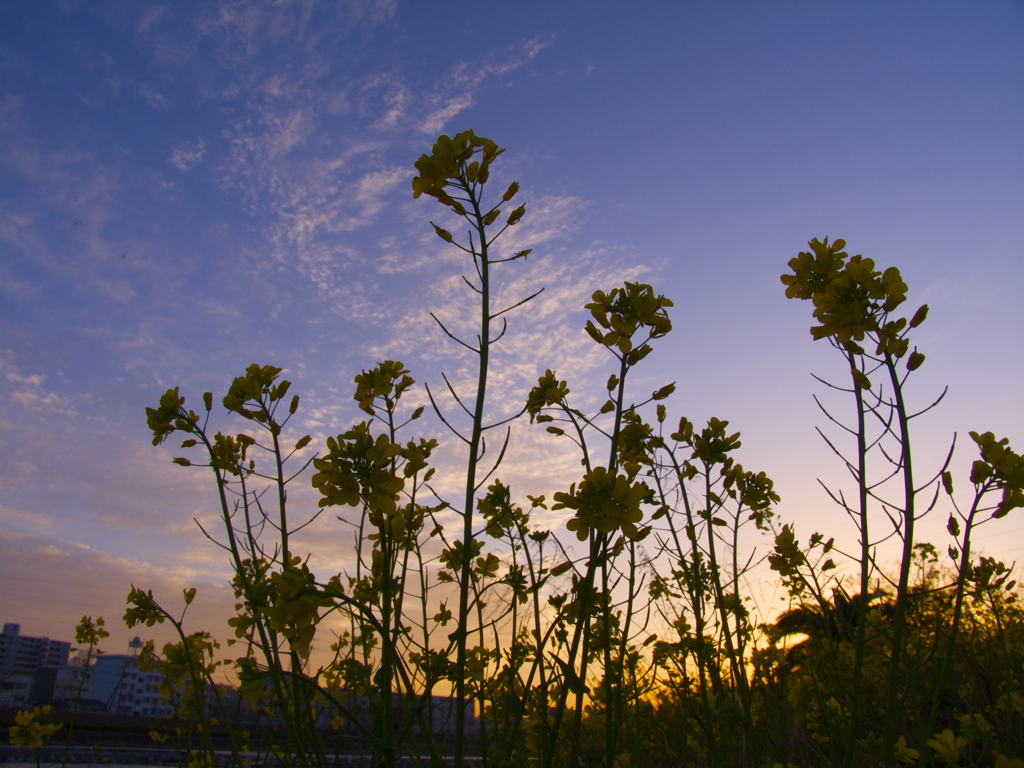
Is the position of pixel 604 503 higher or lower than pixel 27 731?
higher

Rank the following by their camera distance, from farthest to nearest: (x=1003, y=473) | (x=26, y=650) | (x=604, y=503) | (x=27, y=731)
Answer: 1. (x=26, y=650)
2. (x=27, y=731)
3. (x=1003, y=473)
4. (x=604, y=503)

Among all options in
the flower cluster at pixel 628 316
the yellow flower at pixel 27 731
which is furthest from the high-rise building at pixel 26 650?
the flower cluster at pixel 628 316

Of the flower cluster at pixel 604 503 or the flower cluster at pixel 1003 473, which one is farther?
the flower cluster at pixel 1003 473

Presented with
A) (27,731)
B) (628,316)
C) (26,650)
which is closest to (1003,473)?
(628,316)

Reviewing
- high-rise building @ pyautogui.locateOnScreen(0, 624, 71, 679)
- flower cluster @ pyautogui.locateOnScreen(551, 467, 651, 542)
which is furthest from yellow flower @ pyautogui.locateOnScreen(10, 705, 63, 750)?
high-rise building @ pyautogui.locateOnScreen(0, 624, 71, 679)

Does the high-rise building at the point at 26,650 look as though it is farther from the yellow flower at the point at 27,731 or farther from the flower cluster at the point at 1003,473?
the flower cluster at the point at 1003,473

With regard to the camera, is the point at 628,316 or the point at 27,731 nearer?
the point at 628,316

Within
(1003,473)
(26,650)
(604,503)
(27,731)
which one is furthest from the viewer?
(26,650)

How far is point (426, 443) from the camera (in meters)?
2.70

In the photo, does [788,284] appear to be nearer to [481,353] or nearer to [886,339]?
[886,339]

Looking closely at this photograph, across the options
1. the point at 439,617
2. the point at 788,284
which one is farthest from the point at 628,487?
the point at 439,617

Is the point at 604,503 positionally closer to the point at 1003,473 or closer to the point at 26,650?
the point at 1003,473

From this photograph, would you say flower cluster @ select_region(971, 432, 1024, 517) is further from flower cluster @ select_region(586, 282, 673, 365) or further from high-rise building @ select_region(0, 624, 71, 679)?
high-rise building @ select_region(0, 624, 71, 679)

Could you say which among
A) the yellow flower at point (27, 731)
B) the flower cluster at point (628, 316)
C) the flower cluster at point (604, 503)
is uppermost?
the flower cluster at point (628, 316)
